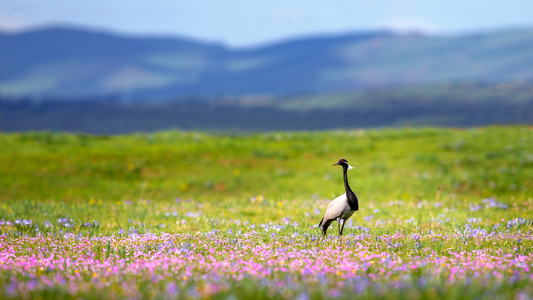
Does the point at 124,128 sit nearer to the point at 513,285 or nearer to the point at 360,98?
the point at 360,98

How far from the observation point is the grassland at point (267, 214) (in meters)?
6.37

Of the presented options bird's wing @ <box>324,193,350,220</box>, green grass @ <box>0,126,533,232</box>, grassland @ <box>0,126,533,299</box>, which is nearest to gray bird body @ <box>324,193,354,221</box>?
bird's wing @ <box>324,193,350,220</box>

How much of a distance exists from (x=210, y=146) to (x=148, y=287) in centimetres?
2368

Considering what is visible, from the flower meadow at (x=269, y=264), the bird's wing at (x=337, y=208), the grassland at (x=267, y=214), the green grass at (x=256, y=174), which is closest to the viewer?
the flower meadow at (x=269, y=264)

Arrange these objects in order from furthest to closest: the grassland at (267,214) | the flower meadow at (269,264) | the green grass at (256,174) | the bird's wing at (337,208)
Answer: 1. the green grass at (256,174)
2. the bird's wing at (337,208)
3. the grassland at (267,214)
4. the flower meadow at (269,264)

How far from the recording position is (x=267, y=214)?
13.6m

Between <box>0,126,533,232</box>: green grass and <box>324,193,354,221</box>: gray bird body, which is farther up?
<box>324,193,354,221</box>: gray bird body

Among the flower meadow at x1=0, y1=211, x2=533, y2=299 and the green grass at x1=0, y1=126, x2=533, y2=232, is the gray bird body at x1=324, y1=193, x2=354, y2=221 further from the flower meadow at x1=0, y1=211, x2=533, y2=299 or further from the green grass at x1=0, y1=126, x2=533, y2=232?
the green grass at x1=0, y1=126, x2=533, y2=232

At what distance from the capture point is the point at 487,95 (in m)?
142

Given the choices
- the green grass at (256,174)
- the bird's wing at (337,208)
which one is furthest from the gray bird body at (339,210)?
the green grass at (256,174)

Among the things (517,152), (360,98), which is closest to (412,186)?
(517,152)

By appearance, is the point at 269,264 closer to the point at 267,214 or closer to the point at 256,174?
the point at 267,214

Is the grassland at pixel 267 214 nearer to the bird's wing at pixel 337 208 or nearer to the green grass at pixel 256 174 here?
the green grass at pixel 256 174

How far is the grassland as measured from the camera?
6.37m
